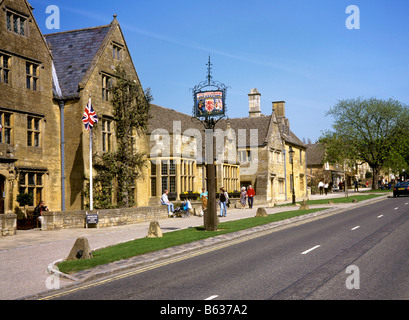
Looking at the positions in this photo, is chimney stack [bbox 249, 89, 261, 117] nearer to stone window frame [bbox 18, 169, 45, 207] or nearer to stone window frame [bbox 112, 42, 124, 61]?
stone window frame [bbox 112, 42, 124, 61]

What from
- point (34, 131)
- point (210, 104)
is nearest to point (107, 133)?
point (34, 131)

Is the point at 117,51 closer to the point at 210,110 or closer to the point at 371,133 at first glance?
the point at 210,110

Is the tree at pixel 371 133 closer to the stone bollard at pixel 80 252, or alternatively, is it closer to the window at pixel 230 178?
the window at pixel 230 178

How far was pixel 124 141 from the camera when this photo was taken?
30891mm

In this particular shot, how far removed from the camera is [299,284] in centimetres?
907

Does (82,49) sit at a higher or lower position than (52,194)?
higher

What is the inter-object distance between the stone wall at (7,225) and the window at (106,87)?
12412 millimetres

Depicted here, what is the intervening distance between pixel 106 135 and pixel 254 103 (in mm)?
34919

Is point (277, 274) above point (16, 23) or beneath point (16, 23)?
beneath

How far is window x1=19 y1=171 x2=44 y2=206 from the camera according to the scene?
2583 cm

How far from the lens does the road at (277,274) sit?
844 cm
